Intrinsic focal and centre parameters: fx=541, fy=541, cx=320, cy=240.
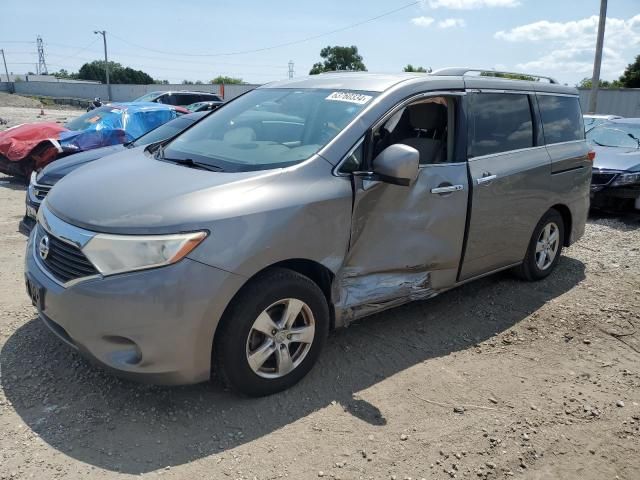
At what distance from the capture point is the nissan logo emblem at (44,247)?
120 inches

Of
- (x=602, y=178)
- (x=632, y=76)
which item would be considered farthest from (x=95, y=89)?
(x=602, y=178)

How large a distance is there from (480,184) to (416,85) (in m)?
0.92

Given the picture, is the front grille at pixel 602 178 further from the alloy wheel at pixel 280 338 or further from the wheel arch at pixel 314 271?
the alloy wheel at pixel 280 338

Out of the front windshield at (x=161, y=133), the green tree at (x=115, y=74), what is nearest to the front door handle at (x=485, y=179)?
the front windshield at (x=161, y=133)

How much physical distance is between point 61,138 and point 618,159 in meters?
8.87

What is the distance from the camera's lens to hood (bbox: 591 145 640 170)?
8094mm

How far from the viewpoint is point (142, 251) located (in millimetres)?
2668

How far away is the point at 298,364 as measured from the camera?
129 inches

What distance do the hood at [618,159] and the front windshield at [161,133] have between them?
6.20 m

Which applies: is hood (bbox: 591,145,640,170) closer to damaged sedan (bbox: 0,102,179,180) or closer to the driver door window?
the driver door window

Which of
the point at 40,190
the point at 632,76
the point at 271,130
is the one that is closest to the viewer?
the point at 271,130

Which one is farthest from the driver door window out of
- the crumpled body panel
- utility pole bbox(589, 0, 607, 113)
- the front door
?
utility pole bbox(589, 0, 607, 113)

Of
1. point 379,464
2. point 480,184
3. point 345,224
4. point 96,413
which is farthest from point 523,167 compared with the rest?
point 96,413

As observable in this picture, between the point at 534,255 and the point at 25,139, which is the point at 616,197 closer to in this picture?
the point at 534,255
